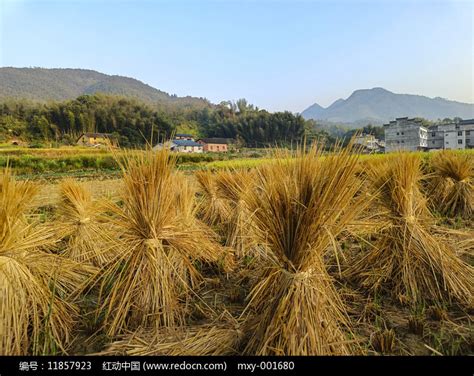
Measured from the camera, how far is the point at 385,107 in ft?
491

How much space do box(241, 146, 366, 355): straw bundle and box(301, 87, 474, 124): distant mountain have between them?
14430 cm

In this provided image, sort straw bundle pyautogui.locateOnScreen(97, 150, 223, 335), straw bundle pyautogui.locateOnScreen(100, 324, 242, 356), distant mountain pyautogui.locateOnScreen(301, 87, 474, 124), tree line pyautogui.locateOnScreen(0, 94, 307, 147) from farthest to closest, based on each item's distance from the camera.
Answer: distant mountain pyautogui.locateOnScreen(301, 87, 474, 124) → tree line pyautogui.locateOnScreen(0, 94, 307, 147) → straw bundle pyautogui.locateOnScreen(97, 150, 223, 335) → straw bundle pyautogui.locateOnScreen(100, 324, 242, 356)

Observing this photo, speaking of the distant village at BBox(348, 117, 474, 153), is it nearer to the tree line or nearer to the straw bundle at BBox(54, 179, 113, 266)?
the tree line

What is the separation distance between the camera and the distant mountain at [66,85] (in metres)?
105

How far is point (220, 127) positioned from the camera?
6375cm

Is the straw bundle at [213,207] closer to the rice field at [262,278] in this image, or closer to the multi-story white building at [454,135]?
the rice field at [262,278]

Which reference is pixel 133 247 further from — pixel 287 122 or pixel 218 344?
pixel 287 122

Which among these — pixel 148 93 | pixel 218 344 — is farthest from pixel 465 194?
pixel 148 93

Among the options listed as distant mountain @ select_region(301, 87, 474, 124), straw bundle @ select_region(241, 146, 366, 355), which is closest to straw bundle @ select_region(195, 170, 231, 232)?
straw bundle @ select_region(241, 146, 366, 355)

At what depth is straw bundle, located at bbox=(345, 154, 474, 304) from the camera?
2.41 meters

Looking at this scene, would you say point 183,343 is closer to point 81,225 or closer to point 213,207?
point 81,225

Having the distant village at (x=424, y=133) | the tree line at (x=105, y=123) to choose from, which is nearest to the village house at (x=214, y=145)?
the tree line at (x=105, y=123)

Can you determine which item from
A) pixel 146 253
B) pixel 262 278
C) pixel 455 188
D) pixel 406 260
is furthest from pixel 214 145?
pixel 262 278
